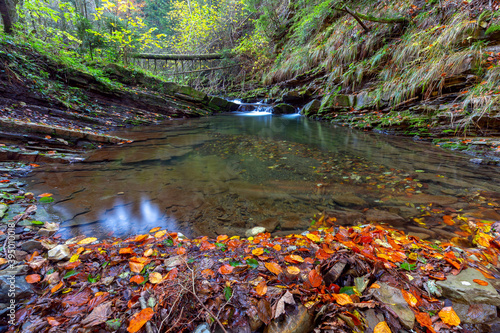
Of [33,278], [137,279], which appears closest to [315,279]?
[137,279]

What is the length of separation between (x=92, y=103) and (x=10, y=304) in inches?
328

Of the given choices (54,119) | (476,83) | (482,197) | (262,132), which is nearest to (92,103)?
(54,119)

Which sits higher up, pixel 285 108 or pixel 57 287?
pixel 285 108

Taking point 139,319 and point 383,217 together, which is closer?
point 139,319

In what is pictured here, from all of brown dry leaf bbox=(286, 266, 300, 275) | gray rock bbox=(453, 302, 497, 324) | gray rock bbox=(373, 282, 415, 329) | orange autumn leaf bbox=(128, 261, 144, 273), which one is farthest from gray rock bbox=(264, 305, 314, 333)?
orange autumn leaf bbox=(128, 261, 144, 273)

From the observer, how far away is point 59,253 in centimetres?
135

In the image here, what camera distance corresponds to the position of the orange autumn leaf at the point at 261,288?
1056mm

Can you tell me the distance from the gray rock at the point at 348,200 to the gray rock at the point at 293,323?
1.71 meters

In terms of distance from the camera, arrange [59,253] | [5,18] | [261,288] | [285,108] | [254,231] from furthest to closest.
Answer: [285,108], [5,18], [254,231], [59,253], [261,288]

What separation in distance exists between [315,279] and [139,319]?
2.94 ft

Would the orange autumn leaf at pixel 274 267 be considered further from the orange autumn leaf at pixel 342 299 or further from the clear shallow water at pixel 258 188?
the clear shallow water at pixel 258 188

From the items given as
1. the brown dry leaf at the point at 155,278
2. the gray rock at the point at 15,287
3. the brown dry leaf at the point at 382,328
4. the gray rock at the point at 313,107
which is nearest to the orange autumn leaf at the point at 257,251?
the brown dry leaf at the point at 155,278

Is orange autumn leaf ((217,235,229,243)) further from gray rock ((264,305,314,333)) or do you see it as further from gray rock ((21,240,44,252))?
gray rock ((21,240,44,252))

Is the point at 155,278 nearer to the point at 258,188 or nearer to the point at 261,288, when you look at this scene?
the point at 261,288
